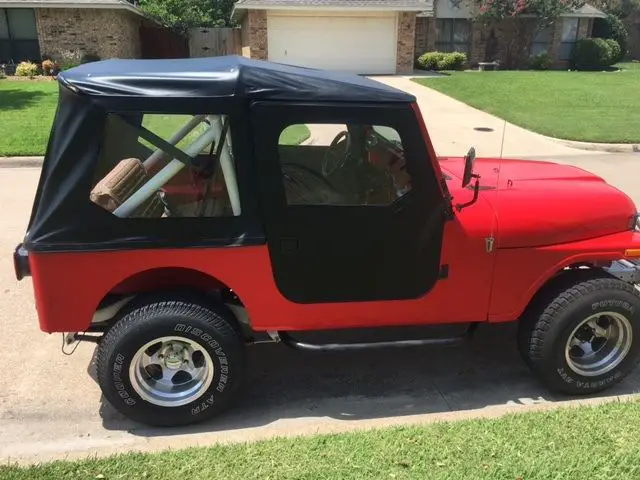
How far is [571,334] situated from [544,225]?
0.66 m

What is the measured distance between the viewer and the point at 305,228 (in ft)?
10.4

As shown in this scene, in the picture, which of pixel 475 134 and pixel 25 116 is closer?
pixel 475 134

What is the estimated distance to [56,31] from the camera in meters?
23.5

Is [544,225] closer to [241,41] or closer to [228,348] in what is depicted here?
[228,348]

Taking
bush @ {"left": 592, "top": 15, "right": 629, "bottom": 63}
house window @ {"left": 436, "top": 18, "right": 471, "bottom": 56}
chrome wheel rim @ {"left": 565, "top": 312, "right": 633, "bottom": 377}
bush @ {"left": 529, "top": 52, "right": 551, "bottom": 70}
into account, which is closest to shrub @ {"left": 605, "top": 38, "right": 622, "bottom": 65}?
bush @ {"left": 592, "top": 15, "right": 629, "bottom": 63}

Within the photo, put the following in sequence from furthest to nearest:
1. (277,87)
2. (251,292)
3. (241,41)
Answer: (241,41) → (251,292) → (277,87)

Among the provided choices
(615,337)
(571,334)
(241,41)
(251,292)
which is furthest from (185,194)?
(241,41)

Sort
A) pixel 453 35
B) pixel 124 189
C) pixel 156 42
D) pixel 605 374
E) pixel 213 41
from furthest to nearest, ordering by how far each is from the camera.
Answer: pixel 213 41 → pixel 453 35 → pixel 156 42 → pixel 605 374 → pixel 124 189

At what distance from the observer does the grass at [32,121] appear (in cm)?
327

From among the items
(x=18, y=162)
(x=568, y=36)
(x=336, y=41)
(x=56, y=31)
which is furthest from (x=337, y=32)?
(x=18, y=162)

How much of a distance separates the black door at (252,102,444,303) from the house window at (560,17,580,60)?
31834mm

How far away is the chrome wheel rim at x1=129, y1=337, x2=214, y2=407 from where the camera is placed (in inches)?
127

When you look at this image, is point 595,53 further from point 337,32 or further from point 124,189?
point 124,189

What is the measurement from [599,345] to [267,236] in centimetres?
215
